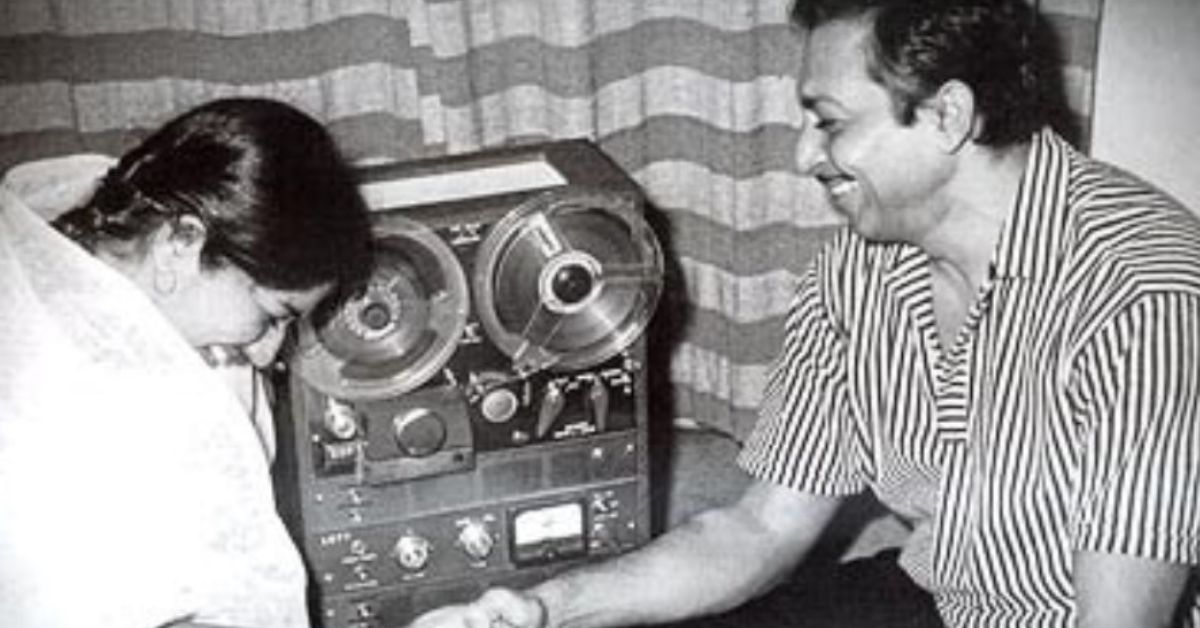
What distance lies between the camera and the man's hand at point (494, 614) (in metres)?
1.47

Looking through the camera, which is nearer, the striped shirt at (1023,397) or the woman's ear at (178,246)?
the striped shirt at (1023,397)

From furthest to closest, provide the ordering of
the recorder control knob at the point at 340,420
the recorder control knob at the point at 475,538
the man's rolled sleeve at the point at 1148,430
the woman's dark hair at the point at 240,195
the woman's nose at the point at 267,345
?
1. the recorder control knob at the point at 475,538
2. the recorder control knob at the point at 340,420
3. the woman's nose at the point at 267,345
4. the woman's dark hair at the point at 240,195
5. the man's rolled sleeve at the point at 1148,430

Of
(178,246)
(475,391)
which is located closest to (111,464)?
(178,246)

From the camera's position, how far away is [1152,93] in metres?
2.06

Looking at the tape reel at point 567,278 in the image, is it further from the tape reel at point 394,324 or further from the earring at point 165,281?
the earring at point 165,281

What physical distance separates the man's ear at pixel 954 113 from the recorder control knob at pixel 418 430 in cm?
61

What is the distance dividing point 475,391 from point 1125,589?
27.3 inches

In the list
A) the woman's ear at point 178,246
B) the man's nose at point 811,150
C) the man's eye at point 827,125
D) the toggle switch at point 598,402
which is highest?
the man's eye at point 827,125

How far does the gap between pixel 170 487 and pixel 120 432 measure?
0.07 m

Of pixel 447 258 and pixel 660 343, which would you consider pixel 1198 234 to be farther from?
pixel 660 343

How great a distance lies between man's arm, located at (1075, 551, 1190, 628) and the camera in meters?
1.30

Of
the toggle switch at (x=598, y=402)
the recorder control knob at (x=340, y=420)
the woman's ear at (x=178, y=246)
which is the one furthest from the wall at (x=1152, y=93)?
the woman's ear at (x=178, y=246)

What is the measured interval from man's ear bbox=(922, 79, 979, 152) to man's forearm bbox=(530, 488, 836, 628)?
0.45 m

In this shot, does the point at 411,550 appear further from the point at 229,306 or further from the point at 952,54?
the point at 952,54
